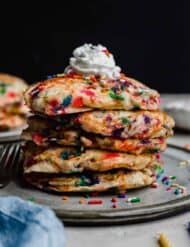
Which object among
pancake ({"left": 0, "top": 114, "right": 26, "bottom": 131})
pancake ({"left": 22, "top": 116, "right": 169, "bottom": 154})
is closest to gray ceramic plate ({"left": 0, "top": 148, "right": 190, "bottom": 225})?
pancake ({"left": 22, "top": 116, "right": 169, "bottom": 154})

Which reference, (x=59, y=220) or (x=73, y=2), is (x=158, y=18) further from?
(x=59, y=220)

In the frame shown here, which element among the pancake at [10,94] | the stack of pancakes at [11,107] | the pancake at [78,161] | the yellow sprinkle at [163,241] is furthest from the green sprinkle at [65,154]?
the pancake at [10,94]

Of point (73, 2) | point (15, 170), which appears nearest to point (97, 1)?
point (73, 2)

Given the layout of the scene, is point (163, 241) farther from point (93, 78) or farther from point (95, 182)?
point (93, 78)

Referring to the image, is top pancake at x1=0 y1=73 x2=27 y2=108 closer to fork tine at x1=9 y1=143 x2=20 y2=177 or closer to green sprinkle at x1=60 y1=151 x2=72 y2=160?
fork tine at x1=9 y1=143 x2=20 y2=177

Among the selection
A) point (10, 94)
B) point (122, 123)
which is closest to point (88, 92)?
point (122, 123)
